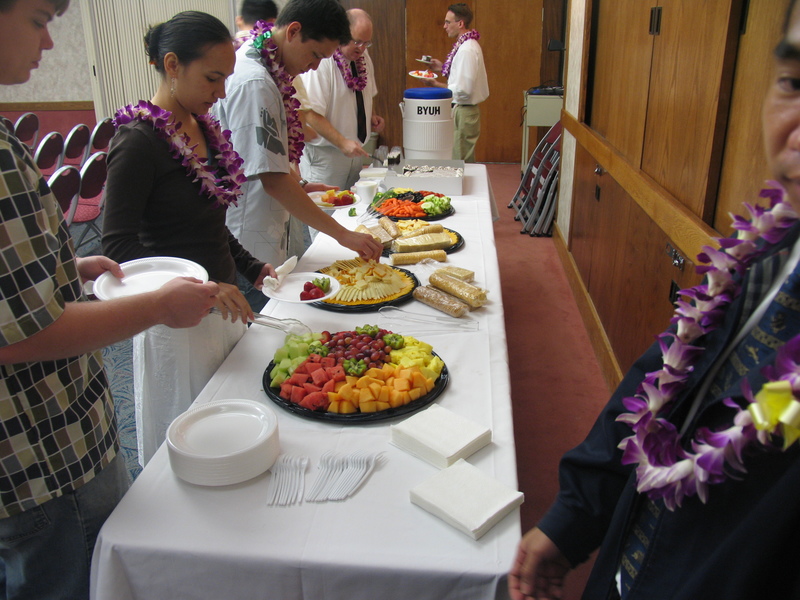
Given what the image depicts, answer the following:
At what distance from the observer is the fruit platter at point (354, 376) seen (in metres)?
1.14

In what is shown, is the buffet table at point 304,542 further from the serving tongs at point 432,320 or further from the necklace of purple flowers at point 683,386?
the serving tongs at point 432,320

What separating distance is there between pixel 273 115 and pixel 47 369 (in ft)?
3.70

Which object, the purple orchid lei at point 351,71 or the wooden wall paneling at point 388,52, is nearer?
the purple orchid lei at point 351,71

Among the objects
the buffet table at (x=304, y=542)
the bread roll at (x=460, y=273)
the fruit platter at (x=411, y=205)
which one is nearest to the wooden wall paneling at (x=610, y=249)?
the fruit platter at (x=411, y=205)

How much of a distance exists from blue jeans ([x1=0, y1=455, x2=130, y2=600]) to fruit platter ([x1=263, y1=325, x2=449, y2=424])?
0.35 metres

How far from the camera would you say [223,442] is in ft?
3.33

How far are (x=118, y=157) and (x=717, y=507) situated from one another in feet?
4.00

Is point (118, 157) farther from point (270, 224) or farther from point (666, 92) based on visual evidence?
point (666, 92)

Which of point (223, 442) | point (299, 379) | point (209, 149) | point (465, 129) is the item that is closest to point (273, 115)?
point (209, 149)

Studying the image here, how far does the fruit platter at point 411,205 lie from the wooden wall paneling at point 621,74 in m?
0.75

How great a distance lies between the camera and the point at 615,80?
2.72 metres

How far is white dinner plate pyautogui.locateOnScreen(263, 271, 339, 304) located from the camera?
157 cm

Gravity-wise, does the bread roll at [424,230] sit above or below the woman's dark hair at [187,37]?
below

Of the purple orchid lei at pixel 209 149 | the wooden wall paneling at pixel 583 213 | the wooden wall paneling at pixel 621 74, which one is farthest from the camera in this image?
the wooden wall paneling at pixel 583 213
